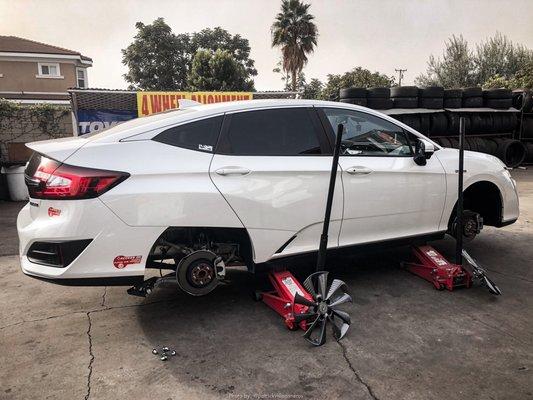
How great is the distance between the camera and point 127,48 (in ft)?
125

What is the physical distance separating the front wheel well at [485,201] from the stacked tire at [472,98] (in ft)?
31.5

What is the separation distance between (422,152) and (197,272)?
237 centimetres

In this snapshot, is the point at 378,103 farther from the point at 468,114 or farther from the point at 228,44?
the point at 228,44

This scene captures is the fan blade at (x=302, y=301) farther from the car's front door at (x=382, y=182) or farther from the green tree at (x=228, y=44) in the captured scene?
the green tree at (x=228, y=44)

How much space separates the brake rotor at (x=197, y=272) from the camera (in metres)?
3.10

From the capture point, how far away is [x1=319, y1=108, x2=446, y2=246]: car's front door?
143 inches

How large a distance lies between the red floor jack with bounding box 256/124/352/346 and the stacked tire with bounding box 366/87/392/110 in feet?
31.9

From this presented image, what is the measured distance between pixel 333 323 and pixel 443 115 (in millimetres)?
11116

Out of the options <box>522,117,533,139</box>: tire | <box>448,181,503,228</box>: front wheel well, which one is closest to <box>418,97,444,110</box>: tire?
<box>522,117,533,139</box>: tire

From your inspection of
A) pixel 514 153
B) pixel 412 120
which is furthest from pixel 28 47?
pixel 514 153

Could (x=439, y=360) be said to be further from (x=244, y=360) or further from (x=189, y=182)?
(x=189, y=182)

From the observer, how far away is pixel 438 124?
12.4 meters

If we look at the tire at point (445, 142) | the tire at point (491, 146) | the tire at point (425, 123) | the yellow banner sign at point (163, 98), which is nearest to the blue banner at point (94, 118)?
the yellow banner sign at point (163, 98)

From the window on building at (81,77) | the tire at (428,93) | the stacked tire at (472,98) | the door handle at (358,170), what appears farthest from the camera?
the window on building at (81,77)
